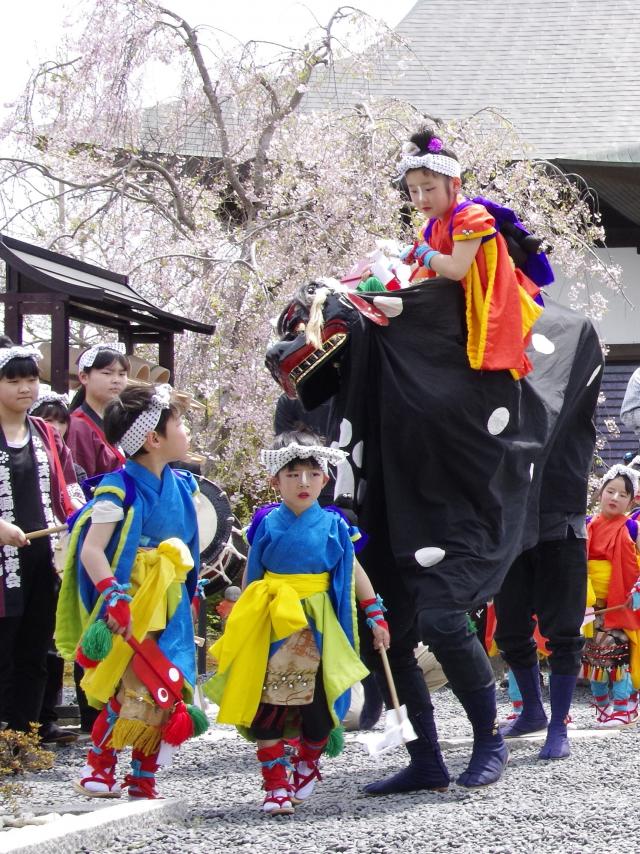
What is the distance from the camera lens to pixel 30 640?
4.89 meters

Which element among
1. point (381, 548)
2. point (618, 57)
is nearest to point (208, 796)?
point (381, 548)

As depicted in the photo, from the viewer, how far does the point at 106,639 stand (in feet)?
12.3

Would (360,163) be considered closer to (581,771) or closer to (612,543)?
(612,543)

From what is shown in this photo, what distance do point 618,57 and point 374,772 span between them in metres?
10.4

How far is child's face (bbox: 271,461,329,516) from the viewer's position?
4.12 meters

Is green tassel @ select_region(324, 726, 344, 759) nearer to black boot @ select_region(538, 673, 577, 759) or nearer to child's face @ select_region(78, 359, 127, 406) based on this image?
black boot @ select_region(538, 673, 577, 759)

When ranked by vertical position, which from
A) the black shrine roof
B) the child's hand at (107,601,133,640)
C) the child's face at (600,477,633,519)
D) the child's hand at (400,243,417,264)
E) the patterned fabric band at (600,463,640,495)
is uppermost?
the black shrine roof

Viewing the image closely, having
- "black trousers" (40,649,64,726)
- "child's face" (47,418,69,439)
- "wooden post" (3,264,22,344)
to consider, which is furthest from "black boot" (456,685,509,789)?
"wooden post" (3,264,22,344)

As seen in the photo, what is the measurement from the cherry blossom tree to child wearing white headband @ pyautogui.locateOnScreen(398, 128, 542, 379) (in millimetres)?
5336

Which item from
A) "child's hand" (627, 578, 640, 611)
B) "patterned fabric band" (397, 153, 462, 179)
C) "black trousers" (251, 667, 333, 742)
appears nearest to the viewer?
"black trousers" (251, 667, 333, 742)

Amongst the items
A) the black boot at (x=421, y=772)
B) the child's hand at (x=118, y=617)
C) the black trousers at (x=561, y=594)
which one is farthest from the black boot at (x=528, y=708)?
the child's hand at (x=118, y=617)

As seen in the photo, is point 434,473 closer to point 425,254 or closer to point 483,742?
point 425,254

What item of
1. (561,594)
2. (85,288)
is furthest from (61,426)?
(561,594)

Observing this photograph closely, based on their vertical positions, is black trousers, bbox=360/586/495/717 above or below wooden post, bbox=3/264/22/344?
below
